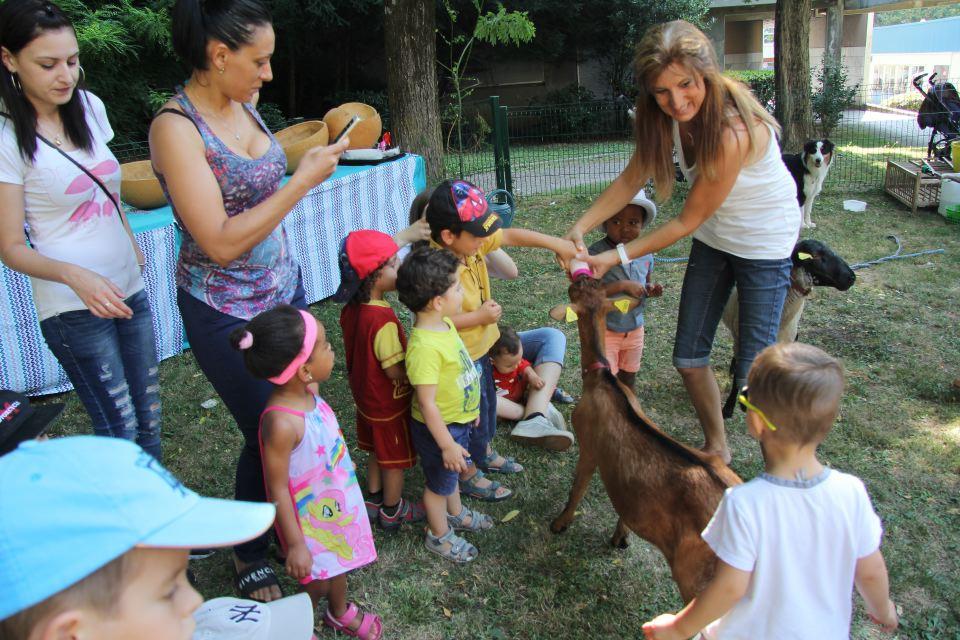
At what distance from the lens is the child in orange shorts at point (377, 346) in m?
3.06

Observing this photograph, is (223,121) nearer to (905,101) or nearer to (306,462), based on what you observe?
(306,462)

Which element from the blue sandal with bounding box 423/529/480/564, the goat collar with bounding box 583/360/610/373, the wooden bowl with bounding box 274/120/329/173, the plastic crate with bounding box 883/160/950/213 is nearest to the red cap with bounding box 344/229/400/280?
the goat collar with bounding box 583/360/610/373

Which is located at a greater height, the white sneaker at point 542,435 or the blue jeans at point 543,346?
the blue jeans at point 543,346

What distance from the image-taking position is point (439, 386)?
3.06 m

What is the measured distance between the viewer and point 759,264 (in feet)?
10.8

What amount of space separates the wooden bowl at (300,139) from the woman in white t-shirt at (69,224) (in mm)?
3115

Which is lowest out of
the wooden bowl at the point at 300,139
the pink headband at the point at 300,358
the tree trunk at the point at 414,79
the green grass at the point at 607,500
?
the green grass at the point at 607,500

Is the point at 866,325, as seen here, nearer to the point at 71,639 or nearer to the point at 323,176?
the point at 323,176

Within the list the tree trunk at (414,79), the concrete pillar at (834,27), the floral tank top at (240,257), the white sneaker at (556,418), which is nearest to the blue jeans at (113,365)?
the floral tank top at (240,257)

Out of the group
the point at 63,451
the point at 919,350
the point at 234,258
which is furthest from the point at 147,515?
the point at 919,350

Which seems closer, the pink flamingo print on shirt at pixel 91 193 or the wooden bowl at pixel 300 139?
the pink flamingo print on shirt at pixel 91 193

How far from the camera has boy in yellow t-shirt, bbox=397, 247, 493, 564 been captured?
2904mm

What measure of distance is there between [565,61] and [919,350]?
1823cm

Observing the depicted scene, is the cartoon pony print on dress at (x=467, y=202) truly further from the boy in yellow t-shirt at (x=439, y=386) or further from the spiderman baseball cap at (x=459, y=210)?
the boy in yellow t-shirt at (x=439, y=386)
